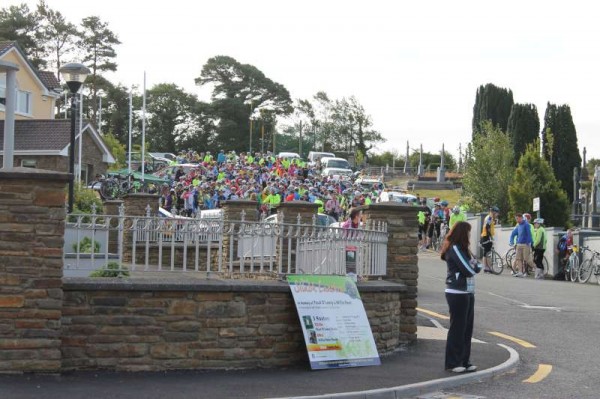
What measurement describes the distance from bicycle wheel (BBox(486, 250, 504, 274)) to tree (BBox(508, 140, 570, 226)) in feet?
42.9

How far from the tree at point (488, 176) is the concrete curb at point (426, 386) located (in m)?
39.0

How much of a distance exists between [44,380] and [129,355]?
3.53ft

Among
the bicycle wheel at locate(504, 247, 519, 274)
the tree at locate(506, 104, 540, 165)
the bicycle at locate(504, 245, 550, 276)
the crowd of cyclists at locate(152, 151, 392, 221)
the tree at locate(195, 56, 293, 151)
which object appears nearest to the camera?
the bicycle at locate(504, 245, 550, 276)

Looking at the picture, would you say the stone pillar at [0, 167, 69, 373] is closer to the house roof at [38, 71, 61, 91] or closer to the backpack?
the backpack

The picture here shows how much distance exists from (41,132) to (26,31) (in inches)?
1448

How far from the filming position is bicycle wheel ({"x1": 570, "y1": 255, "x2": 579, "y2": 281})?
28.1 meters

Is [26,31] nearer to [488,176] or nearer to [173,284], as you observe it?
[488,176]

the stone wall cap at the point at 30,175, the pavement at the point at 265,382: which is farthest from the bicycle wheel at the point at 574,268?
the stone wall cap at the point at 30,175

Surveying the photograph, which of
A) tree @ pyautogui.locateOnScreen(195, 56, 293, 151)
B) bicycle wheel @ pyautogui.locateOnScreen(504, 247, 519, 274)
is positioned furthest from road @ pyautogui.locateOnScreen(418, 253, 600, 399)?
tree @ pyautogui.locateOnScreen(195, 56, 293, 151)

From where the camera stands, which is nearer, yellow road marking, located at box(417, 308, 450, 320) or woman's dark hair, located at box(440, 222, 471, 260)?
woman's dark hair, located at box(440, 222, 471, 260)

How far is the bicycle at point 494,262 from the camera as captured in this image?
97.5ft

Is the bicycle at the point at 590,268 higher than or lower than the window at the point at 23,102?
lower

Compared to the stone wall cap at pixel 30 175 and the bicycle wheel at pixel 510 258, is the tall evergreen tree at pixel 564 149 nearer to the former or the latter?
the bicycle wheel at pixel 510 258

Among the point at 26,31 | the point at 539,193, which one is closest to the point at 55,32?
the point at 26,31
